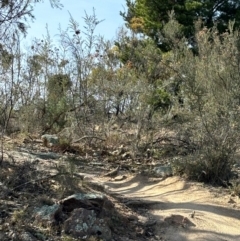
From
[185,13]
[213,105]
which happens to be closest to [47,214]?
[213,105]

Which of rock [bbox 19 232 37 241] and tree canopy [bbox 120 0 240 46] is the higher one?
tree canopy [bbox 120 0 240 46]

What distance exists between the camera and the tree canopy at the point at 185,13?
1970 cm

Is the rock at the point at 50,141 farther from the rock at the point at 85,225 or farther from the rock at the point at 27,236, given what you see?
the rock at the point at 27,236

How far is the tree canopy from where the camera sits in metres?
19.7

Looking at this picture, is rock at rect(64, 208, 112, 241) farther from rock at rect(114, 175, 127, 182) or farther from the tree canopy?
the tree canopy

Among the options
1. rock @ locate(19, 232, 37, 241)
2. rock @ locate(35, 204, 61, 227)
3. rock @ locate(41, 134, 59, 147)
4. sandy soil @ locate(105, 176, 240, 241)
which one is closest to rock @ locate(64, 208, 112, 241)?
rock @ locate(35, 204, 61, 227)

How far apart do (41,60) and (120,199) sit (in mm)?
8919

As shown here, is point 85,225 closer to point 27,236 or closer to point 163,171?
point 27,236

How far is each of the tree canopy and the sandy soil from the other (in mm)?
11098

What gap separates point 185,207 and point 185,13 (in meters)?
13.8

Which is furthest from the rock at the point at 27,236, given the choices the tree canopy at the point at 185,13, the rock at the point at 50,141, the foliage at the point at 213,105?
the tree canopy at the point at 185,13

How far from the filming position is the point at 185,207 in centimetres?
759

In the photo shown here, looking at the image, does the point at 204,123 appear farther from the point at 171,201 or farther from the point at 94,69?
the point at 94,69

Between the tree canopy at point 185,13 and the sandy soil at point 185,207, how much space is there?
11.1 m
